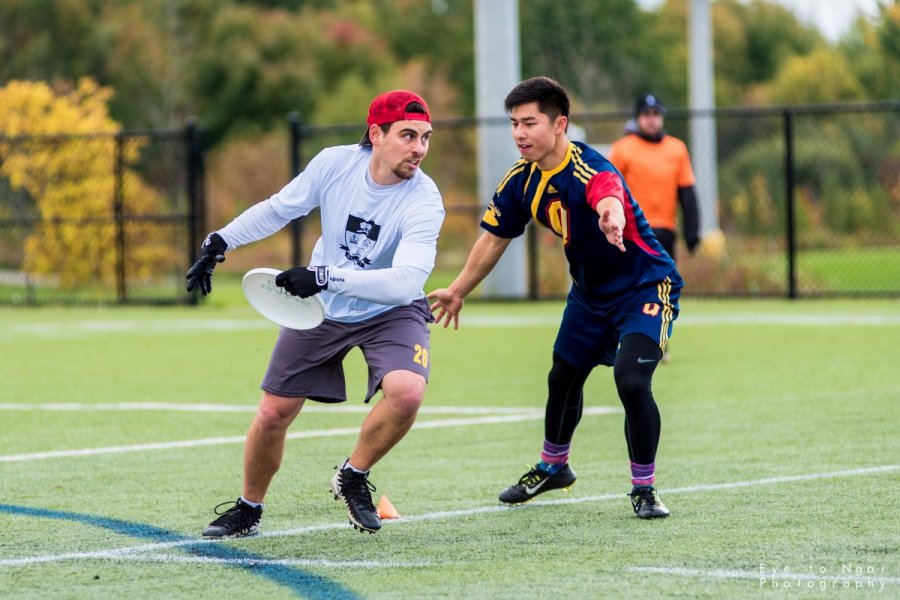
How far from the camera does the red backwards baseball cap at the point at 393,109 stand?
6434 millimetres

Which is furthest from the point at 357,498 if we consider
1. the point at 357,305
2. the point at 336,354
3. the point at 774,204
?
the point at 774,204

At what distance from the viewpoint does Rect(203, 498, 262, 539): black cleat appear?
6.36 metres

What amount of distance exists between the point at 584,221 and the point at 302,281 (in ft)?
4.85

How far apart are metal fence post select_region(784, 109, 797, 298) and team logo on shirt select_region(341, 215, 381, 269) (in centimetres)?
1437

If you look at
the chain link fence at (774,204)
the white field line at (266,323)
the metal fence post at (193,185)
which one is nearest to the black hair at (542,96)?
the white field line at (266,323)

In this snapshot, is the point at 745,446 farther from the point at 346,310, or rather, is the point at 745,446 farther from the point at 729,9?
the point at 729,9

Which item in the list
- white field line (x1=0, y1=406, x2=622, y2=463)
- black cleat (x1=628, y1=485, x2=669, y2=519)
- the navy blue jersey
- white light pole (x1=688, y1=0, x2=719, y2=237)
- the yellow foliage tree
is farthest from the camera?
the yellow foliage tree

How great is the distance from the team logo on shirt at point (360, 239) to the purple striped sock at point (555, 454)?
1.42 m

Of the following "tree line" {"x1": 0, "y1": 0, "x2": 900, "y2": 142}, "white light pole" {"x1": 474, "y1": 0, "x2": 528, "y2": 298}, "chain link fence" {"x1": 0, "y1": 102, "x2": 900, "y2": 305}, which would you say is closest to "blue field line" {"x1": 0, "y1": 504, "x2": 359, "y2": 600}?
"chain link fence" {"x1": 0, "y1": 102, "x2": 900, "y2": 305}

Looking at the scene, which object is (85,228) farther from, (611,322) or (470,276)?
(611,322)

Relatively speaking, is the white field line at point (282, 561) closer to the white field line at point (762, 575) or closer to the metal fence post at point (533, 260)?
the white field line at point (762, 575)

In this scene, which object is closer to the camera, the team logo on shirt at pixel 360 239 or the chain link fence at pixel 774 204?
the team logo on shirt at pixel 360 239

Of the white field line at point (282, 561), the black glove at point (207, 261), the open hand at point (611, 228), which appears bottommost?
the white field line at point (282, 561)

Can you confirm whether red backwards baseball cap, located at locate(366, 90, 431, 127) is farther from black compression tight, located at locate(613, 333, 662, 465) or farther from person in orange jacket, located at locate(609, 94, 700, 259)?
person in orange jacket, located at locate(609, 94, 700, 259)
